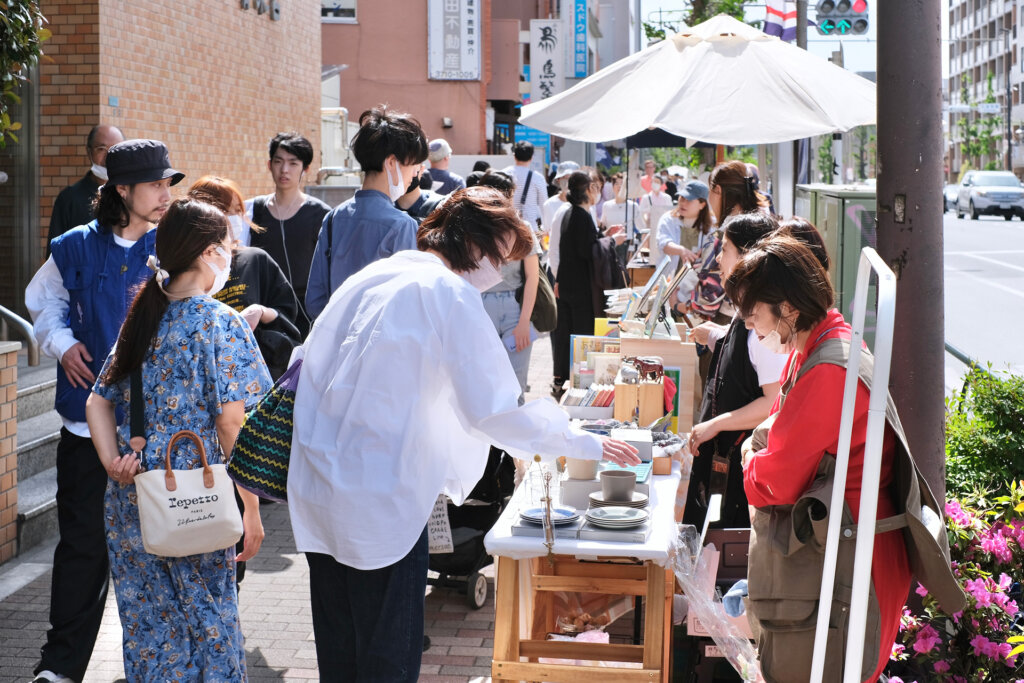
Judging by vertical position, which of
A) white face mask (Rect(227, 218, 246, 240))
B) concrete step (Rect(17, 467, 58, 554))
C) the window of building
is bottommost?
concrete step (Rect(17, 467, 58, 554))

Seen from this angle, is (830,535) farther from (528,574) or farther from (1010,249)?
(1010,249)

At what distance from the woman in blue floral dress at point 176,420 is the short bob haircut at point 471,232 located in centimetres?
86

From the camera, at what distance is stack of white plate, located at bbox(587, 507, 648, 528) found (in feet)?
13.0

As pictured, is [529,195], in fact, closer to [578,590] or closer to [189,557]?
[578,590]

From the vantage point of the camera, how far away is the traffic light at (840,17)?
49.6 feet

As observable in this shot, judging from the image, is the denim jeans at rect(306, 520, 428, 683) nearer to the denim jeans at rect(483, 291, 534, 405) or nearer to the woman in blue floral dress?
the woman in blue floral dress

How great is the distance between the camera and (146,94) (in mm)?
10523

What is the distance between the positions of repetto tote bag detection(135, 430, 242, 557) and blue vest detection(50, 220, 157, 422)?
41.3 inches

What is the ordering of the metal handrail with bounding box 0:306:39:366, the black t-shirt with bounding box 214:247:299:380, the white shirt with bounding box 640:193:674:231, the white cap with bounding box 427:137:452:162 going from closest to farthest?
the black t-shirt with bounding box 214:247:299:380 → the metal handrail with bounding box 0:306:39:366 → the white cap with bounding box 427:137:452:162 → the white shirt with bounding box 640:193:674:231

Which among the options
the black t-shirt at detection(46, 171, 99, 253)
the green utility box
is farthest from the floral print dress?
the green utility box

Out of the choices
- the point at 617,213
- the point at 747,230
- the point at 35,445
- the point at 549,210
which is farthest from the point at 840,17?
the point at 35,445

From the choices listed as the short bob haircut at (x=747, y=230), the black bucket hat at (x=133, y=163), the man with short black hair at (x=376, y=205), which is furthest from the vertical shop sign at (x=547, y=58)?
the black bucket hat at (x=133, y=163)

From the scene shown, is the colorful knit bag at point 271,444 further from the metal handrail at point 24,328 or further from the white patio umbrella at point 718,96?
the white patio umbrella at point 718,96

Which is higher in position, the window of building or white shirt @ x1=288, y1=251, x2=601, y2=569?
the window of building
